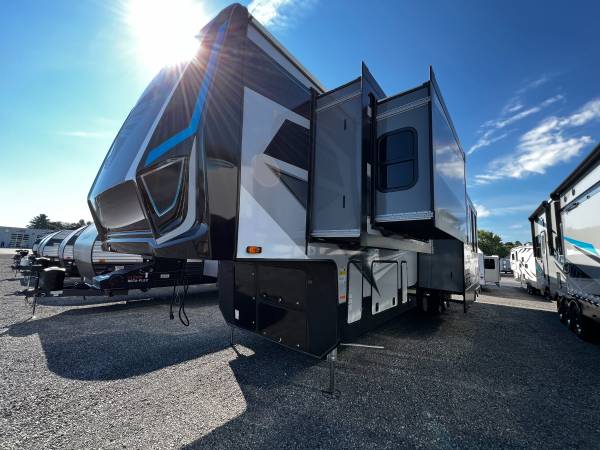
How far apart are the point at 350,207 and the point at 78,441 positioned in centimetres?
279

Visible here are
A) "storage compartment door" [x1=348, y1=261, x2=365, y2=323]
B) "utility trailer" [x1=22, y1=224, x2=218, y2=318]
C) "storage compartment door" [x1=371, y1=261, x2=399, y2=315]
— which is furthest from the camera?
"utility trailer" [x1=22, y1=224, x2=218, y2=318]

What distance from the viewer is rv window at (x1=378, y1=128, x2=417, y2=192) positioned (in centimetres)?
268

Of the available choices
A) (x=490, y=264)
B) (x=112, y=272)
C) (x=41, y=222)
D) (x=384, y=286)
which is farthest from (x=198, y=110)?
(x=41, y=222)

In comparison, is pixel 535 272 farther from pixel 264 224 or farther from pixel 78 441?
pixel 78 441

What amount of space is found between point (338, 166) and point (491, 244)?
5189cm

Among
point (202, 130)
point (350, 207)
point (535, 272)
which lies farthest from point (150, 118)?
point (535, 272)

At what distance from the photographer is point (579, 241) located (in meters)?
4.67

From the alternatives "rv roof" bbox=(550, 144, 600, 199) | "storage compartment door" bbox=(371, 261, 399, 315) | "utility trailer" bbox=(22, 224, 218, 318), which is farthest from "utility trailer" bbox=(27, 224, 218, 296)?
"rv roof" bbox=(550, 144, 600, 199)

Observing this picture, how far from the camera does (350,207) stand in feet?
8.61

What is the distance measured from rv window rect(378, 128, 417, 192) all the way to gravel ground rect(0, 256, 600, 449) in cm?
211

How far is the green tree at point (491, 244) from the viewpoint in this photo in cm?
4331

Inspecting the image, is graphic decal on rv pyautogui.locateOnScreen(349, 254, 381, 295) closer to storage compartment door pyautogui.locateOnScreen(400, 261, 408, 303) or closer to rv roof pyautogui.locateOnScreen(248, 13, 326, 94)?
storage compartment door pyautogui.locateOnScreen(400, 261, 408, 303)

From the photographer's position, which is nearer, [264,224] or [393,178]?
[264,224]

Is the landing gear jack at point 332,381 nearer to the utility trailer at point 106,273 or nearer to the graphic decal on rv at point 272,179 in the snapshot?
the graphic decal on rv at point 272,179
